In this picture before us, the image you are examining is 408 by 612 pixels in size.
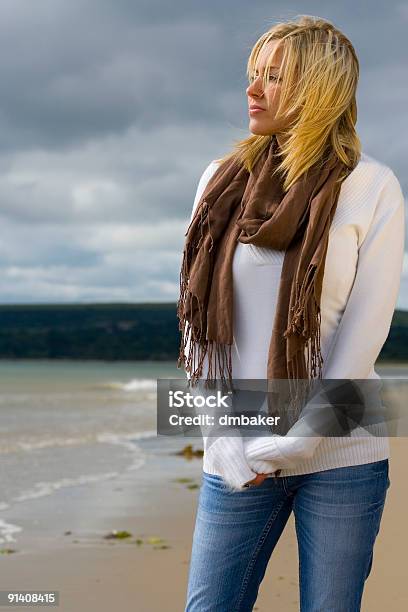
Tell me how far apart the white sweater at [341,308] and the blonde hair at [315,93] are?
0.29ft

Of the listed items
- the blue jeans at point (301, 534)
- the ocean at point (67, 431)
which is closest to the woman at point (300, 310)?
the blue jeans at point (301, 534)

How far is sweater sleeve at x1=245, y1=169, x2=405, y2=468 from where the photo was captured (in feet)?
6.93

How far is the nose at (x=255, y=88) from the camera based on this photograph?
2273 mm

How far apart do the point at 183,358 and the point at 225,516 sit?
0.40 metres

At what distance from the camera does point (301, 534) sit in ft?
7.21

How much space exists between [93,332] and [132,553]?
33610 millimetres

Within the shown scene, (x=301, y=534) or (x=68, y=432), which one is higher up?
(x=301, y=534)

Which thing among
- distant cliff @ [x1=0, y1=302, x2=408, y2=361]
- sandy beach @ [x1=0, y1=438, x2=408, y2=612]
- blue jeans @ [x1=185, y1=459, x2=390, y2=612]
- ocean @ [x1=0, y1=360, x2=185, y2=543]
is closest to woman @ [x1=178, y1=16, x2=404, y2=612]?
blue jeans @ [x1=185, y1=459, x2=390, y2=612]

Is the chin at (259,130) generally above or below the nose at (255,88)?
below

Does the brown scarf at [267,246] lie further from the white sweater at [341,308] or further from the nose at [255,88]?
the nose at [255,88]

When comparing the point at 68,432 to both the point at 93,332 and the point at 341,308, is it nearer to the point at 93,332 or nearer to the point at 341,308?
the point at 341,308

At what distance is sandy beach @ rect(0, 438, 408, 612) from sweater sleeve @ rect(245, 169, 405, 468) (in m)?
2.43

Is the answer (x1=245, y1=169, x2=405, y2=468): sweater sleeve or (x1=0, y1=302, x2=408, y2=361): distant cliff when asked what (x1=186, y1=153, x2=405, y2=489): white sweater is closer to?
(x1=245, y1=169, x2=405, y2=468): sweater sleeve

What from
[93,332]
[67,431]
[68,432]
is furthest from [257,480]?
[93,332]
